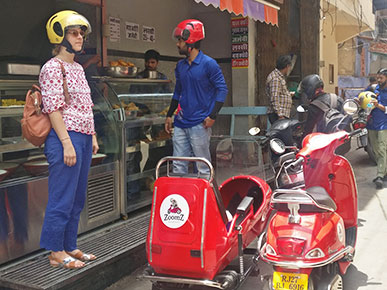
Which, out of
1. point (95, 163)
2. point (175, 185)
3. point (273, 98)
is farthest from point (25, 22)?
point (273, 98)

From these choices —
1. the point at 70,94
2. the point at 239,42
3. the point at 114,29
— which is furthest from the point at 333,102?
the point at 239,42

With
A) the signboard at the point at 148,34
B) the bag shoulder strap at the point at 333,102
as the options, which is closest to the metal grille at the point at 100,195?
the bag shoulder strap at the point at 333,102

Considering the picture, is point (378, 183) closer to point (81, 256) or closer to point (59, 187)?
point (81, 256)

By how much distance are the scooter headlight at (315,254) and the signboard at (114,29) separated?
190 inches

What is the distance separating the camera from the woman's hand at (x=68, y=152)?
3.06 meters

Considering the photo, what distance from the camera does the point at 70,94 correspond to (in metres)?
3.17

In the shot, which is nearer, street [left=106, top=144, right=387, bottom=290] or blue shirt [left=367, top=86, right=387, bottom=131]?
street [left=106, top=144, right=387, bottom=290]

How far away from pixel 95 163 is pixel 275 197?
2.05 metres

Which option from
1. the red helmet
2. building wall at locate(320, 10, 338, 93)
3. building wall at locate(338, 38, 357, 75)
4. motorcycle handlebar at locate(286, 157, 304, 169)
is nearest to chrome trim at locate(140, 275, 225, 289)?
motorcycle handlebar at locate(286, 157, 304, 169)

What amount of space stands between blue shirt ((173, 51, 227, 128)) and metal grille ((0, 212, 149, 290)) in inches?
46.1

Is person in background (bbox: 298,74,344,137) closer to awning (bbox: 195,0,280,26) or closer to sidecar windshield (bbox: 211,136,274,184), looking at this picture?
sidecar windshield (bbox: 211,136,274,184)

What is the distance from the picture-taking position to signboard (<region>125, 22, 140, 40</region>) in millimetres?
6910

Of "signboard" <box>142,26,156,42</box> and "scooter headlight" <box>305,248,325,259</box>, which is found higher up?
"signboard" <box>142,26,156,42</box>

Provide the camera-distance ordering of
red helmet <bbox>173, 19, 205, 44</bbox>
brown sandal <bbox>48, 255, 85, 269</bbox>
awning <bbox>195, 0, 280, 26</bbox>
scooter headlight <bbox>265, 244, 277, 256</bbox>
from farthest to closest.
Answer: awning <bbox>195, 0, 280, 26</bbox> → red helmet <bbox>173, 19, 205, 44</bbox> → brown sandal <bbox>48, 255, 85, 269</bbox> → scooter headlight <bbox>265, 244, 277, 256</bbox>
